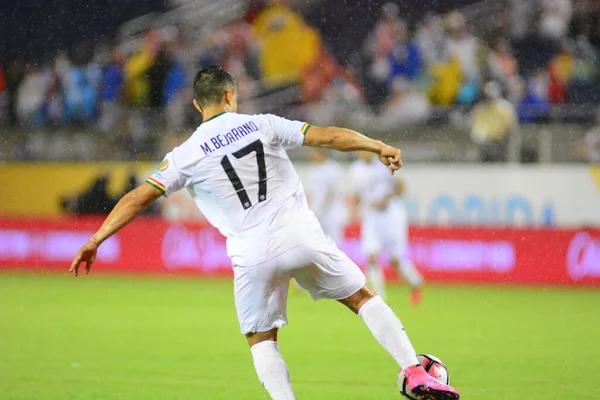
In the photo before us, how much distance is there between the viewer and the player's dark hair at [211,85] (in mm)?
5734

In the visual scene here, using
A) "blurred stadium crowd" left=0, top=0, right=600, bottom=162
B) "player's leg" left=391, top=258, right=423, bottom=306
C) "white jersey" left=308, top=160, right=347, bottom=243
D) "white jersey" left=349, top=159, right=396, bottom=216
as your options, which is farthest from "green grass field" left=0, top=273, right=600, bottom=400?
"blurred stadium crowd" left=0, top=0, right=600, bottom=162

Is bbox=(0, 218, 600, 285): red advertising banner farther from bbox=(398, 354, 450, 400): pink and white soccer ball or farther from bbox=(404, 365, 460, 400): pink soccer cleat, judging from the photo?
bbox=(404, 365, 460, 400): pink soccer cleat

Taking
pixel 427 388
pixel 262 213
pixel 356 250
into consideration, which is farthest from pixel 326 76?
pixel 427 388

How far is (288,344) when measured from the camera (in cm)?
996

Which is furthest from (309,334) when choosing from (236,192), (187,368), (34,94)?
(34,94)

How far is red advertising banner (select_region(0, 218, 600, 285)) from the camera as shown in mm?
15641

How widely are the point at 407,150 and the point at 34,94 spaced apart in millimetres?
6942

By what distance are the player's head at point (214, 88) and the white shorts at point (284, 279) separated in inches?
36.4

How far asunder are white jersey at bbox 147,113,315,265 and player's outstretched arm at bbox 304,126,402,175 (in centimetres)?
8

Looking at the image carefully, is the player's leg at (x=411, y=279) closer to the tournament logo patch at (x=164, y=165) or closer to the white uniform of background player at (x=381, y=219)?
the white uniform of background player at (x=381, y=219)

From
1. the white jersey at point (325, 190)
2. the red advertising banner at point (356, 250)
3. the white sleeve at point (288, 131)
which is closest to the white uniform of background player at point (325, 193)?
the white jersey at point (325, 190)

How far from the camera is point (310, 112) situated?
54.7 feet

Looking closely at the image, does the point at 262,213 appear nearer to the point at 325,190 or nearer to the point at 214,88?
the point at 214,88

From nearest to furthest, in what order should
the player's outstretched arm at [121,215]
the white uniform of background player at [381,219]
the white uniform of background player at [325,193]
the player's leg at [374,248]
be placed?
1. the player's outstretched arm at [121,215]
2. the white uniform of background player at [381,219]
3. the player's leg at [374,248]
4. the white uniform of background player at [325,193]
